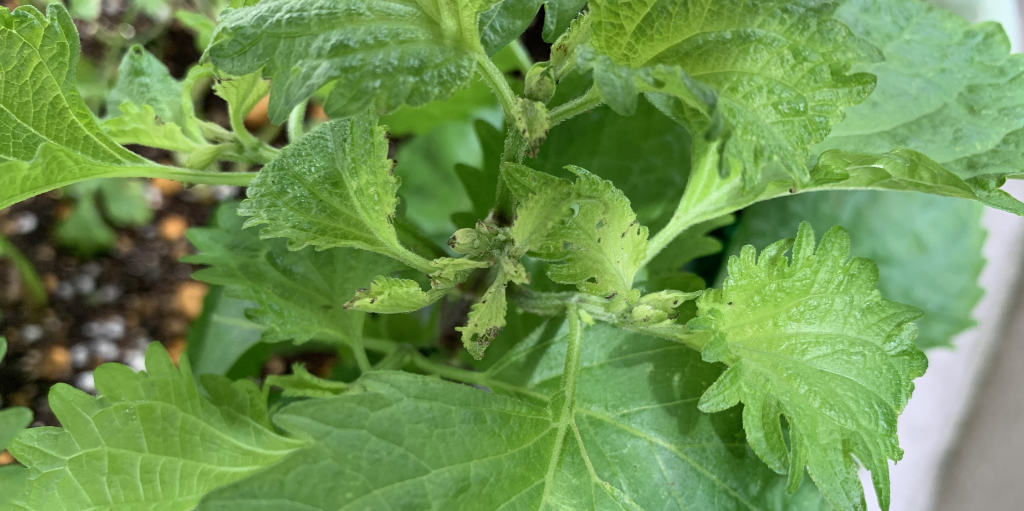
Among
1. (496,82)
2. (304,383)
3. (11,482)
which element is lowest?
(11,482)

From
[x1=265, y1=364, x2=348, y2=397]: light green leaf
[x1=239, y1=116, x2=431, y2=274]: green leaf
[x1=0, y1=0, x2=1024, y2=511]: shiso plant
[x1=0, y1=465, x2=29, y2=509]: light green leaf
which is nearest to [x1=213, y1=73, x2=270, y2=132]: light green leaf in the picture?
[x1=0, y1=0, x2=1024, y2=511]: shiso plant

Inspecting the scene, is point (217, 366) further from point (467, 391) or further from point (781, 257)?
point (781, 257)

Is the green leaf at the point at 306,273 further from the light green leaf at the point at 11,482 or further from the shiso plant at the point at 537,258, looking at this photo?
the light green leaf at the point at 11,482

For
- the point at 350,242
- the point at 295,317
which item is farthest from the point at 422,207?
the point at 350,242

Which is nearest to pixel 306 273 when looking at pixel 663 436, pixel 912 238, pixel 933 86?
pixel 663 436

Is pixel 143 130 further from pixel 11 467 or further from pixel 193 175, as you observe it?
pixel 11 467

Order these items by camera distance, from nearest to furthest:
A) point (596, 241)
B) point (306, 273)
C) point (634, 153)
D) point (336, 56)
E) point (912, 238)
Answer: point (336, 56) → point (596, 241) → point (306, 273) → point (634, 153) → point (912, 238)

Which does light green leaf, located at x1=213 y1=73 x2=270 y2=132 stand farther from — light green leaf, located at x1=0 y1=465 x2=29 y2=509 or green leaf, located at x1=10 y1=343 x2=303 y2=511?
light green leaf, located at x1=0 y1=465 x2=29 y2=509
